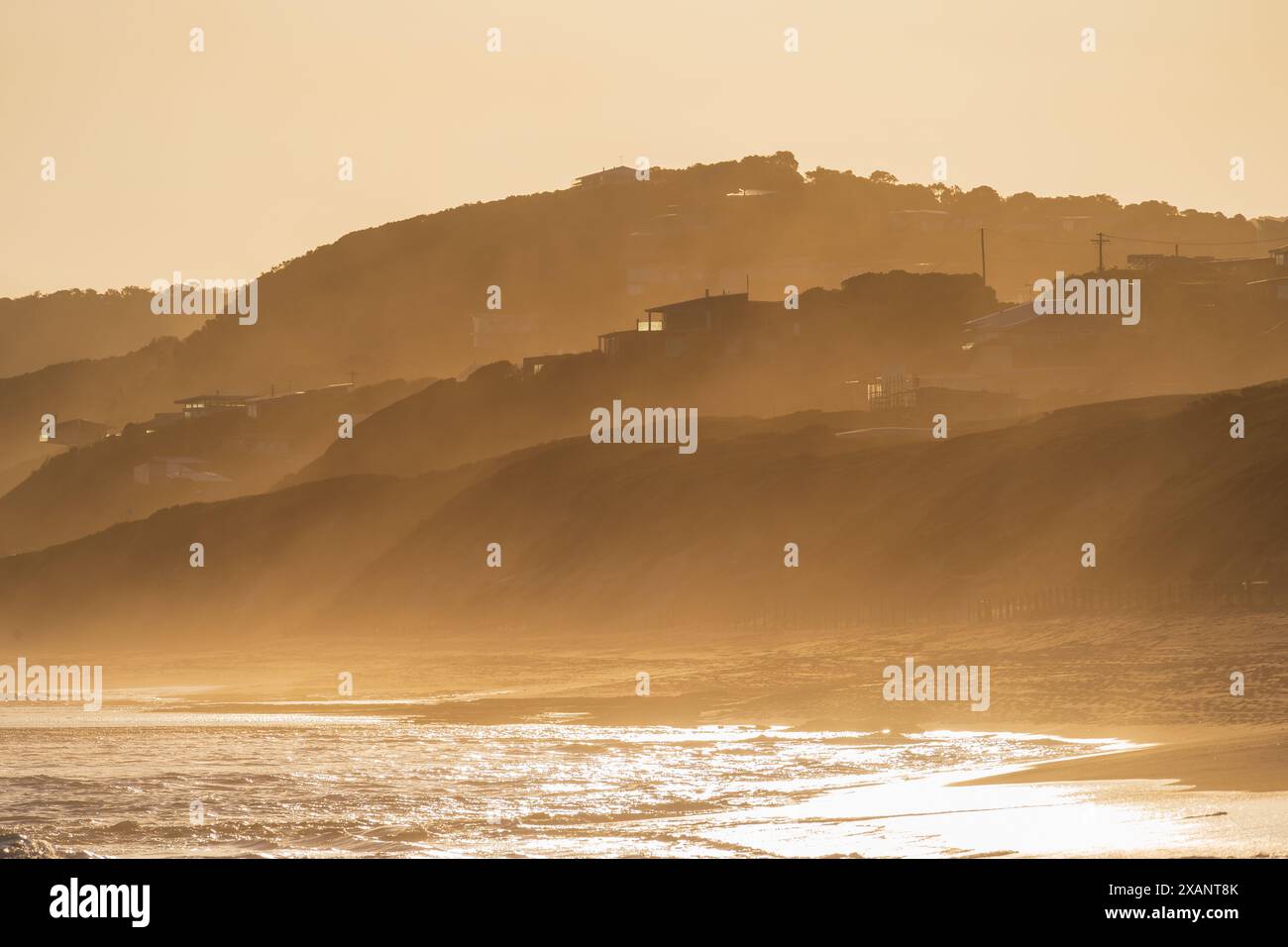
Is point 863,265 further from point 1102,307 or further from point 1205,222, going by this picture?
point 1102,307

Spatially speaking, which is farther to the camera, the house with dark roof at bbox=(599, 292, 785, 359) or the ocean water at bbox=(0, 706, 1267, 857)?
the house with dark roof at bbox=(599, 292, 785, 359)

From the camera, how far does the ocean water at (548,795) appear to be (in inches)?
591

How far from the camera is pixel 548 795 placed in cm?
2028

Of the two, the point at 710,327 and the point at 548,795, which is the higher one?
the point at 710,327

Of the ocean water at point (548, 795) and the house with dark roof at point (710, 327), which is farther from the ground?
the house with dark roof at point (710, 327)

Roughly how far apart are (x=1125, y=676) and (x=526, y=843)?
1844 centimetres

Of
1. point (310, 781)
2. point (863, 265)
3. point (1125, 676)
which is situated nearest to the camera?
point (310, 781)

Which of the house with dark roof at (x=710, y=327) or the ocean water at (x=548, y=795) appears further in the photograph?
the house with dark roof at (x=710, y=327)

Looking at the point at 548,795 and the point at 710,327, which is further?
the point at 710,327

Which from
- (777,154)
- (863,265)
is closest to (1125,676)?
(863,265)

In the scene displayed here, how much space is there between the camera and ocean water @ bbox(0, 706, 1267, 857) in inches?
591

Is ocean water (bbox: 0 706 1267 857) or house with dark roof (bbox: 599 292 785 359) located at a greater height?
house with dark roof (bbox: 599 292 785 359)
